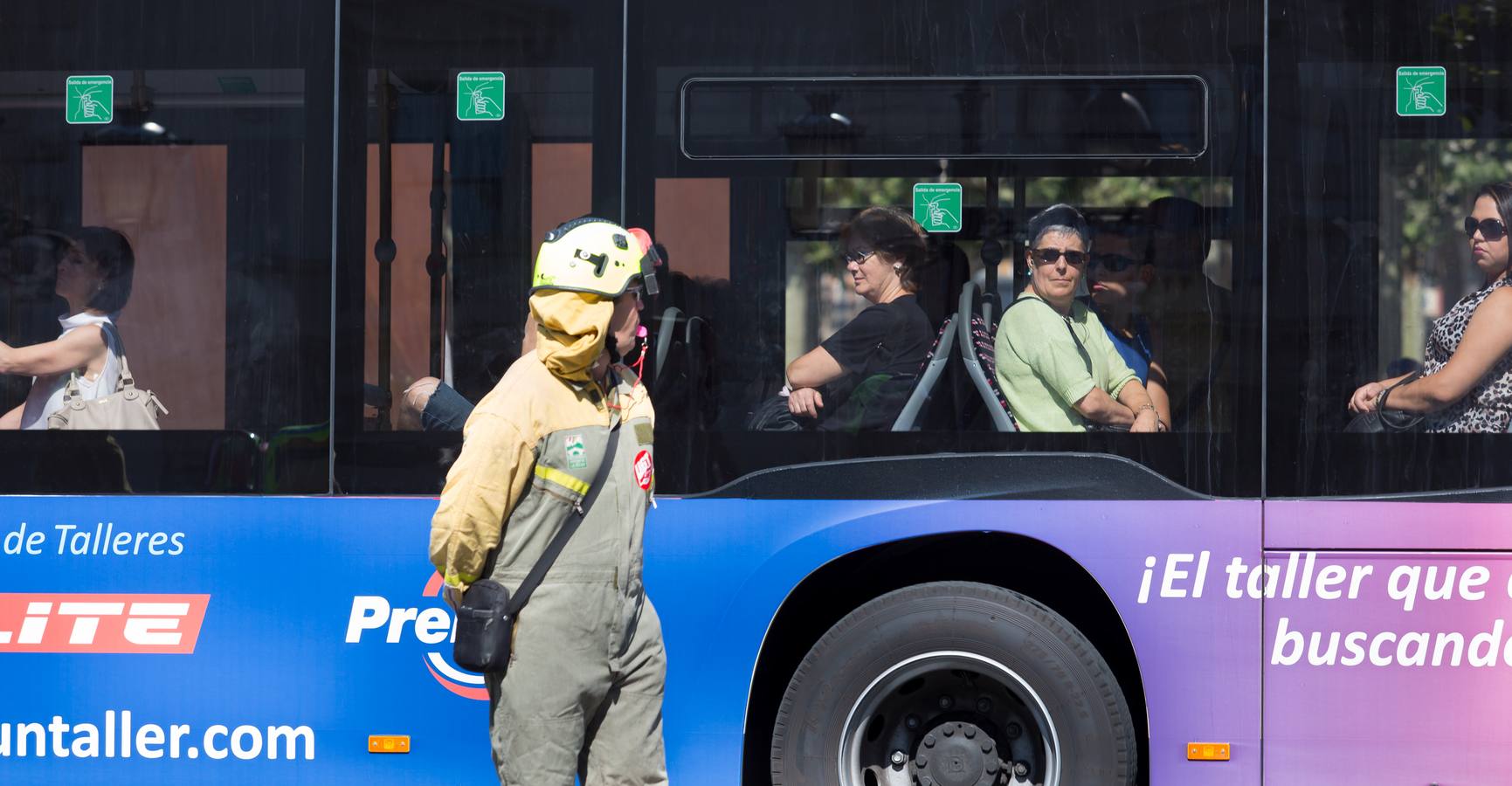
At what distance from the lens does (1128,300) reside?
4.53 m

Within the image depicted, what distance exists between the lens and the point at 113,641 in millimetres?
4559

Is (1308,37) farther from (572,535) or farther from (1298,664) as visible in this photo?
(572,535)

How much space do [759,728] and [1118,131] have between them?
88.5 inches

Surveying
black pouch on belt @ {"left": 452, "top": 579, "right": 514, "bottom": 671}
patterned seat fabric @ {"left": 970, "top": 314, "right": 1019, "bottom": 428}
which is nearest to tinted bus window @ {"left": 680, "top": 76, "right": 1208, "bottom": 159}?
patterned seat fabric @ {"left": 970, "top": 314, "right": 1019, "bottom": 428}

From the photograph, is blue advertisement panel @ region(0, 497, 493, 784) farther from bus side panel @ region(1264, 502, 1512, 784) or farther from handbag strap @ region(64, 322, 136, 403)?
bus side panel @ region(1264, 502, 1512, 784)

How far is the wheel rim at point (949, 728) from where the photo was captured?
4.50 m

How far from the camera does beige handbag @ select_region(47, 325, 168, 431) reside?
4.64m

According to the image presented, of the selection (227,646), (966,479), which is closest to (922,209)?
(966,479)

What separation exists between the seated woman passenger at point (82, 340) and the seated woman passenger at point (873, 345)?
2.21m

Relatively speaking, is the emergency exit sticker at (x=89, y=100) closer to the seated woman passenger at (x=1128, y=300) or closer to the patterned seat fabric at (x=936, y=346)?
the patterned seat fabric at (x=936, y=346)

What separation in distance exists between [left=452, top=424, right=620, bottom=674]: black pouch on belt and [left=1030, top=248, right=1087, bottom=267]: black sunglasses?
186 centimetres

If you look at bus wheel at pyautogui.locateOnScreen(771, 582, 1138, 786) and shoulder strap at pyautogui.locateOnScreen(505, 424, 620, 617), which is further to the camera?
bus wheel at pyautogui.locateOnScreen(771, 582, 1138, 786)

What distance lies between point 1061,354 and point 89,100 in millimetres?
3231

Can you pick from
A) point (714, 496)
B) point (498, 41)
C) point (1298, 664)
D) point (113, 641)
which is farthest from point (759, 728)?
point (498, 41)
